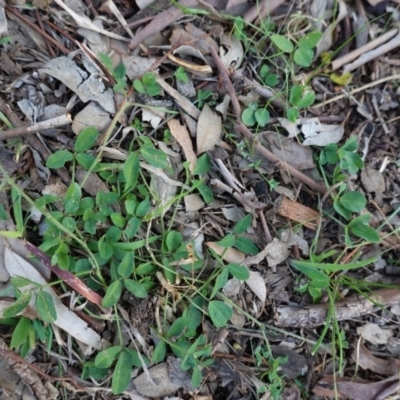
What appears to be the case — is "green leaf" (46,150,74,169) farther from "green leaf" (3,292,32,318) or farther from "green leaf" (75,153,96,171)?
"green leaf" (3,292,32,318)

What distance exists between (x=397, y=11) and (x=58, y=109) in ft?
4.23

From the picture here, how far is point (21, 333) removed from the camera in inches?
57.0

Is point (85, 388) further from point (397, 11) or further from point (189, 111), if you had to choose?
point (397, 11)

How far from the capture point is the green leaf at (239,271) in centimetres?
152

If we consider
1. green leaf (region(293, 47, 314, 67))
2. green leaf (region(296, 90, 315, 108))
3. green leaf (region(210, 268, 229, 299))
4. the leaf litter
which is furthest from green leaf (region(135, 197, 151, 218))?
green leaf (region(293, 47, 314, 67))

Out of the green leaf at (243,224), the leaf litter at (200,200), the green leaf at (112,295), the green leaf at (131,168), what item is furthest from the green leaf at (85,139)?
the green leaf at (243,224)

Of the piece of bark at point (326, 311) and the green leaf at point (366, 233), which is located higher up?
the green leaf at point (366, 233)

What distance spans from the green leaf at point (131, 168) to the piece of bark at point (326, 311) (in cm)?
66

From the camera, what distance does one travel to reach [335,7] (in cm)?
171

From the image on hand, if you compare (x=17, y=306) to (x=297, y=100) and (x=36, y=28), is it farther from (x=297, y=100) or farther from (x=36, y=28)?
(x=297, y=100)

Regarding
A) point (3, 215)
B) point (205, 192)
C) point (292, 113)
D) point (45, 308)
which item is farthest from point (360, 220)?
point (3, 215)

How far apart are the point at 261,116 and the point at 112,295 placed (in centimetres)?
77

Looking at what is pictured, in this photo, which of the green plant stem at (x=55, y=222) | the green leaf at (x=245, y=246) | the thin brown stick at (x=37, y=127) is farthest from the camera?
the green leaf at (x=245, y=246)

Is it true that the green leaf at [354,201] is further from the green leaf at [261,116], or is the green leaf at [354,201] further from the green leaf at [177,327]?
the green leaf at [177,327]
